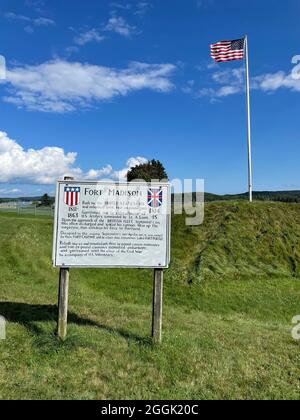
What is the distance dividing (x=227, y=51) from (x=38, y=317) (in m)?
15.5

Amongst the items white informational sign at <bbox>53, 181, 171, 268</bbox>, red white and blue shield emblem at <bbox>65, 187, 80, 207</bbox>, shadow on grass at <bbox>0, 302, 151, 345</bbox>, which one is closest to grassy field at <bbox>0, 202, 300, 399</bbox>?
shadow on grass at <bbox>0, 302, 151, 345</bbox>

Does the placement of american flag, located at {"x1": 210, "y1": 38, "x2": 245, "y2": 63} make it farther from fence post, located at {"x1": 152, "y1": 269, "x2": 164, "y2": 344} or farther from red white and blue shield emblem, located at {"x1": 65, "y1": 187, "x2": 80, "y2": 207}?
fence post, located at {"x1": 152, "y1": 269, "x2": 164, "y2": 344}

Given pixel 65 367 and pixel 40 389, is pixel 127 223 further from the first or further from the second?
pixel 40 389

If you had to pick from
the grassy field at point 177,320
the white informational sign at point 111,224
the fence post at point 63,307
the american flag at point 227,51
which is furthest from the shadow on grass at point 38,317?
the american flag at point 227,51

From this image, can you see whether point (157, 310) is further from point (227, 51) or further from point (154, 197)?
point (227, 51)

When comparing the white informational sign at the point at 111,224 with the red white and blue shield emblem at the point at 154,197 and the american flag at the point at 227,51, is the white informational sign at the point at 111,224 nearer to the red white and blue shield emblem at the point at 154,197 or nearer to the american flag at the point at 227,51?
the red white and blue shield emblem at the point at 154,197

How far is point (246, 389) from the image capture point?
4.81 metres

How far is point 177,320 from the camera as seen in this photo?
820 cm

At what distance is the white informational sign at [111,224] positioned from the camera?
6273mm

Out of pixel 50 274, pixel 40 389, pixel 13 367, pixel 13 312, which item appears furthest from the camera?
pixel 50 274

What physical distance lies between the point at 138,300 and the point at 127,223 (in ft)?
17.3

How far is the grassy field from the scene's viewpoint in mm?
4902

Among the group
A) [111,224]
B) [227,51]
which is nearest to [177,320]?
[111,224]
